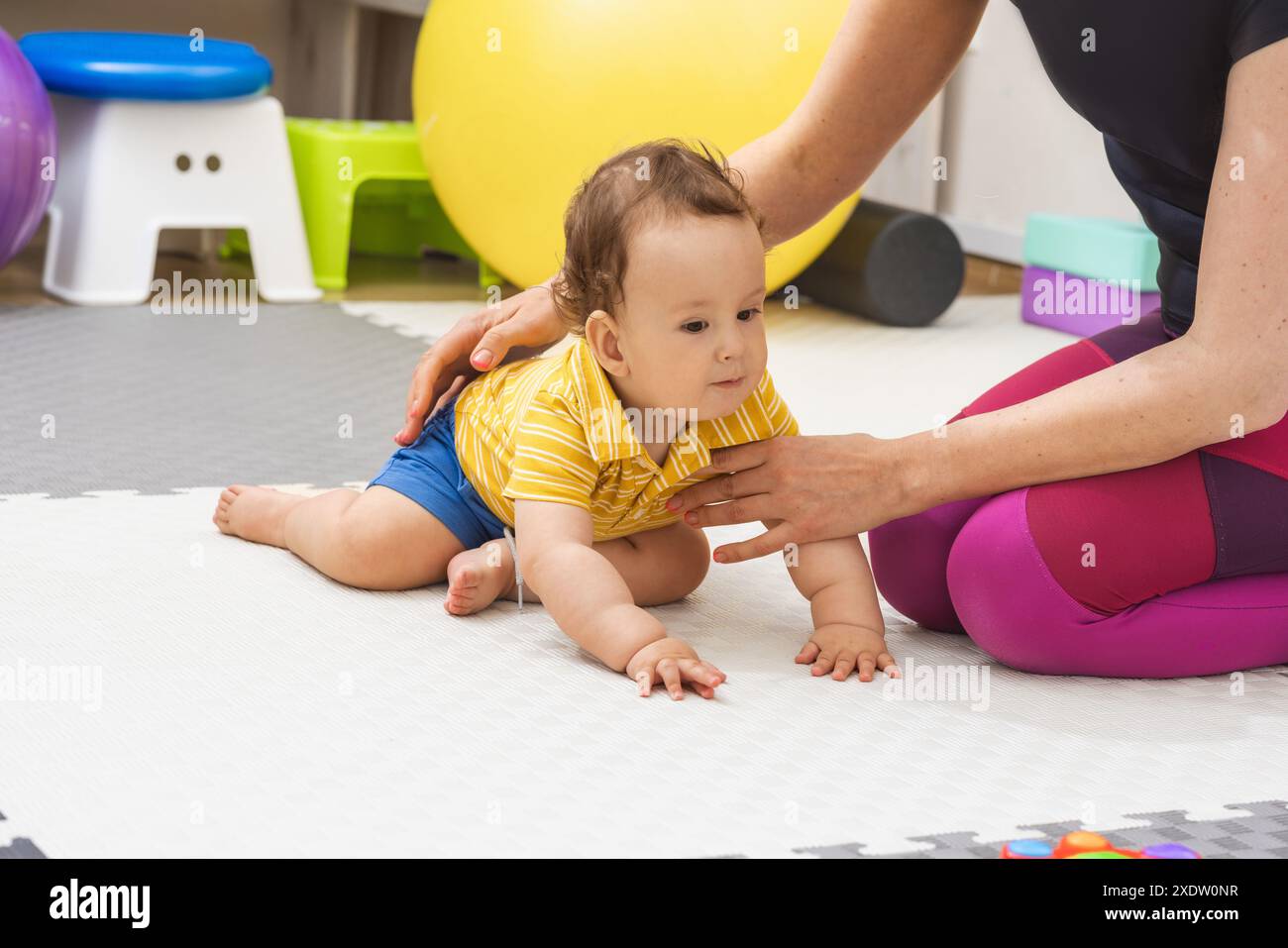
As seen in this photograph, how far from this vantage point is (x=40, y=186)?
2258mm

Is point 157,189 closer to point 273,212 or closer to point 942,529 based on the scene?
point 273,212

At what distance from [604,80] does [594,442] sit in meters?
1.24

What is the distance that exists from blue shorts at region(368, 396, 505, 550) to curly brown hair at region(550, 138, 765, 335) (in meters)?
0.19

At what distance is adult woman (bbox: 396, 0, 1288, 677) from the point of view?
99 cm

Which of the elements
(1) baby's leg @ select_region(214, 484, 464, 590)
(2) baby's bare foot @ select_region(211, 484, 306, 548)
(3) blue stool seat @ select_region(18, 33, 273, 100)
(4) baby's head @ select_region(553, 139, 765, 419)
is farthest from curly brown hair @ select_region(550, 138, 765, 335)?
A: (3) blue stool seat @ select_region(18, 33, 273, 100)

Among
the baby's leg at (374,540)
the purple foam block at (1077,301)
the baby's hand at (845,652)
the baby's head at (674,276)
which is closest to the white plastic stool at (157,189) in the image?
the purple foam block at (1077,301)

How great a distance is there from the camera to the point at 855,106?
4.08ft

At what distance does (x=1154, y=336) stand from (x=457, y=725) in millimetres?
578

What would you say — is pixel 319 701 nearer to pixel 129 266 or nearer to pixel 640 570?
pixel 640 570

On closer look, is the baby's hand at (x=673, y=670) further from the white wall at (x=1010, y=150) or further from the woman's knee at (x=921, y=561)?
the white wall at (x=1010, y=150)
